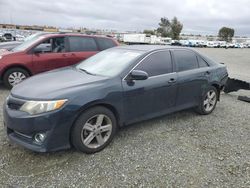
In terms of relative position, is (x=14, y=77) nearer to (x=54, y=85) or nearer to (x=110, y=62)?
(x=110, y=62)

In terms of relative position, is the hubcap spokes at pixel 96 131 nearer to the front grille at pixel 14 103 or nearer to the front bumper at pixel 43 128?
the front bumper at pixel 43 128

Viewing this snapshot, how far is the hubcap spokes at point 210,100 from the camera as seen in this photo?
520cm

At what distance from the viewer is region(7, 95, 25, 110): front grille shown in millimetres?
3199

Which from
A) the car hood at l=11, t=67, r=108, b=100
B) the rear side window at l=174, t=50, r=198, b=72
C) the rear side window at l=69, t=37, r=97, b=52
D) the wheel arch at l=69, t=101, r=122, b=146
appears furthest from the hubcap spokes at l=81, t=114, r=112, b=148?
the rear side window at l=69, t=37, r=97, b=52

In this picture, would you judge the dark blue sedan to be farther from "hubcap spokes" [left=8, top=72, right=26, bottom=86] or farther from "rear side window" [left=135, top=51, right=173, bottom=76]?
"hubcap spokes" [left=8, top=72, right=26, bottom=86]

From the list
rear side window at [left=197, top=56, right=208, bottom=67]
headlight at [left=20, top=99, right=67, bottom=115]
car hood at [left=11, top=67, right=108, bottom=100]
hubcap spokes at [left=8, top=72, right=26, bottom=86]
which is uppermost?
rear side window at [left=197, top=56, right=208, bottom=67]

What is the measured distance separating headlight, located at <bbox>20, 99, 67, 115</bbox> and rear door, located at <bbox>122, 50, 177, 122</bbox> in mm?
1040

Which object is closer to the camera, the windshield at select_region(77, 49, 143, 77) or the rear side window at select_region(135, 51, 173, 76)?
the windshield at select_region(77, 49, 143, 77)

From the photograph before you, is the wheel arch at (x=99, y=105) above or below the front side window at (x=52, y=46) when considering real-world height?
below

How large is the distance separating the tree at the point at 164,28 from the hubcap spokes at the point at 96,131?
91.8m

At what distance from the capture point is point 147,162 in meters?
3.31

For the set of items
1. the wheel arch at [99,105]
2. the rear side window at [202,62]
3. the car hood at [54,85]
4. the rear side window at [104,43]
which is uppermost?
the rear side window at [104,43]

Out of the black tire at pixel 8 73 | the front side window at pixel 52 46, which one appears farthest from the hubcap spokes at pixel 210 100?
the black tire at pixel 8 73

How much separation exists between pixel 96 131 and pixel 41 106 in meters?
0.84
